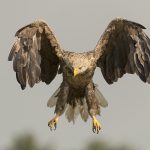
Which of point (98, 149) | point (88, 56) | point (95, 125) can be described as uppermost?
point (88, 56)

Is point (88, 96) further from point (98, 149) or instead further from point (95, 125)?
point (98, 149)

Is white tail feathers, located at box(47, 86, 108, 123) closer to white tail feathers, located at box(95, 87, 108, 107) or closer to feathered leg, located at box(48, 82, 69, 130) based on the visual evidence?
white tail feathers, located at box(95, 87, 108, 107)

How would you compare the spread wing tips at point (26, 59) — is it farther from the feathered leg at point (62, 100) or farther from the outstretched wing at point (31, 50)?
the feathered leg at point (62, 100)

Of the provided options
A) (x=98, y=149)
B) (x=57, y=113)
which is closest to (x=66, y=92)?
(x=57, y=113)

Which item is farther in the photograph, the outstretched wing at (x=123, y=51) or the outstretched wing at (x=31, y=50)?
the outstretched wing at (x=123, y=51)

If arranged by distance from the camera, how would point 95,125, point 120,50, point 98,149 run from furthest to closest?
point 98,149
point 120,50
point 95,125

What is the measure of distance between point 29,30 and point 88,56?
4.69 ft

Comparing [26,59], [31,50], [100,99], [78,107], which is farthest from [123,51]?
[26,59]

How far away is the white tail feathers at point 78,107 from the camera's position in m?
20.5

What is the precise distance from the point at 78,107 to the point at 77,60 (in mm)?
1753

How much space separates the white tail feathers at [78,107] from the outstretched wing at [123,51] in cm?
45

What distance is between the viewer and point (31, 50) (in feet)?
63.8

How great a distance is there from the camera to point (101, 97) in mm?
20672

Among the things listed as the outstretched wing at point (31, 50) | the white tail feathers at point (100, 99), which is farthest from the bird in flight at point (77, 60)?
the white tail feathers at point (100, 99)
